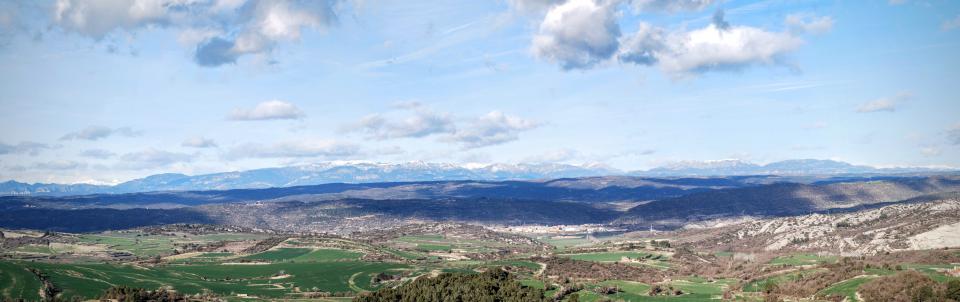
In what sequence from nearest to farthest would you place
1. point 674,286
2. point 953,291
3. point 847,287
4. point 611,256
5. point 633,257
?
point 953,291 < point 847,287 < point 674,286 < point 633,257 < point 611,256

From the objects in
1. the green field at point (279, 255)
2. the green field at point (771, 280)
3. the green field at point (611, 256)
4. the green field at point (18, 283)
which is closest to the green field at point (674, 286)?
the green field at point (771, 280)

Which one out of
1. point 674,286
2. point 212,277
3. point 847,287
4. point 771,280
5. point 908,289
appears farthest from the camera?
point 212,277

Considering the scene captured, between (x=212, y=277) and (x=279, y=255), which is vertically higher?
(x=279, y=255)

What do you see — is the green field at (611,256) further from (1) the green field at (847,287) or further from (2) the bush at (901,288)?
(2) the bush at (901,288)

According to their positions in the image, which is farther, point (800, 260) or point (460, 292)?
point (800, 260)

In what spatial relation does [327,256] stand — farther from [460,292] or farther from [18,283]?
[460,292]

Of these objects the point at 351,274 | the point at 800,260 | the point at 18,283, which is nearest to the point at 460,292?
the point at 351,274

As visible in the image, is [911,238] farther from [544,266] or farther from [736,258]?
[544,266]

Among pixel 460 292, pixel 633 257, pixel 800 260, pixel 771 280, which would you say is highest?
pixel 460 292

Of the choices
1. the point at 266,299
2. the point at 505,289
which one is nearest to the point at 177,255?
the point at 266,299
